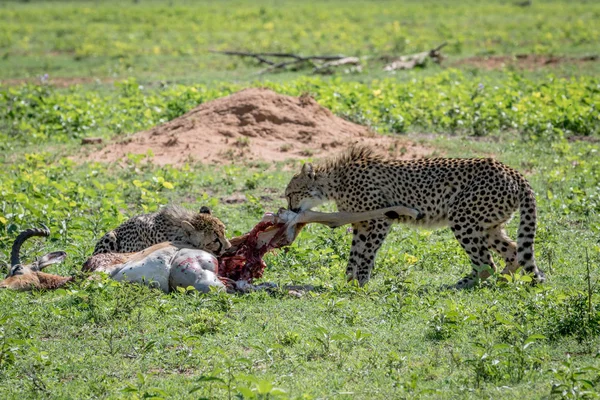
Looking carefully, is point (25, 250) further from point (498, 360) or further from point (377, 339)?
point (498, 360)

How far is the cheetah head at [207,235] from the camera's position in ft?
30.4

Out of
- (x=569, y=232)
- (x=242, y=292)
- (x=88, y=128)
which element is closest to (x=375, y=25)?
(x=88, y=128)

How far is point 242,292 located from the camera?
874 cm

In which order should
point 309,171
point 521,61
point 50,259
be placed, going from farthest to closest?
point 521,61, point 309,171, point 50,259

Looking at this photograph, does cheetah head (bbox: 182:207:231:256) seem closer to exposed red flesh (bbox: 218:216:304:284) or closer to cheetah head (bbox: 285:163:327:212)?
exposed red flesh (bbox: 218:216:304:284)

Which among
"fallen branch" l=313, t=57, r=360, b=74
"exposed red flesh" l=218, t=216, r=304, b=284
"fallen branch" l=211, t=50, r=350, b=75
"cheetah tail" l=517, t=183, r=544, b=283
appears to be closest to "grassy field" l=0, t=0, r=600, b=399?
"cheetah tail" l=517, t=183, r=544, b=283

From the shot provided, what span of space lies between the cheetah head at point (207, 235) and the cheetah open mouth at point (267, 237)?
90 millimetres

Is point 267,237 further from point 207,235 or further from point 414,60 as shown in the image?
point 414,60

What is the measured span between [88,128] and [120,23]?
1654 cm

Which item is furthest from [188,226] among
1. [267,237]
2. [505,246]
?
[505,246]

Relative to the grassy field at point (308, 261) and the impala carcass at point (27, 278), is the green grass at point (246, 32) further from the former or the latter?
the impala carcass at point (27, 278)

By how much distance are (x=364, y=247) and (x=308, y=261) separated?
2.14 feet

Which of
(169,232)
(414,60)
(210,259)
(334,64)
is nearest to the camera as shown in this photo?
(210,259)

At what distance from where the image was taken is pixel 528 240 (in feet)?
29.3
